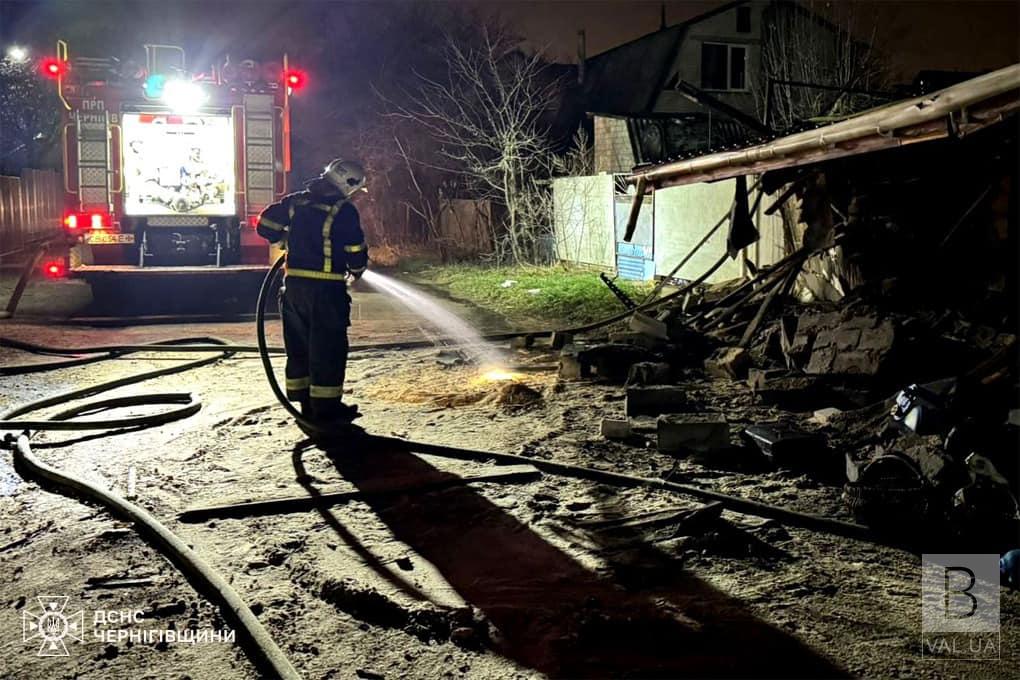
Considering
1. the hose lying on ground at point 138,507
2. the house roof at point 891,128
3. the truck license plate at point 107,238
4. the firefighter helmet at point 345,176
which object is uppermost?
the house roof at point 891,128

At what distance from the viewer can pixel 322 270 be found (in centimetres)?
666

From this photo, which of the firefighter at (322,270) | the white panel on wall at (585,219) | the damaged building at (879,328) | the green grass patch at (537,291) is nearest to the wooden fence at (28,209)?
the green grass patch at (537,291)

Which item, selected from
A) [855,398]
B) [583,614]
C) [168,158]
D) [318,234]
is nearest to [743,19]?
[168,158]

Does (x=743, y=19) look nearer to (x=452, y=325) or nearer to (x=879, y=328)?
(x=452, y=325)

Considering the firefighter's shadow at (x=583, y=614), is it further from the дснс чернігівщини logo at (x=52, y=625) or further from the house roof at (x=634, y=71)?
the house roof at (x=634, y=71)

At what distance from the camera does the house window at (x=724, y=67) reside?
29375 millimetres

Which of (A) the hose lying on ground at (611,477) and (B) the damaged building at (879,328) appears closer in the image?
(A) the hose lying on ground at (611,477)

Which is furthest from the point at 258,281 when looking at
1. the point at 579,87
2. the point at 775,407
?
the point at 579,87

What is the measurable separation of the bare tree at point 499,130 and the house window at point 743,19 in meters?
6.01

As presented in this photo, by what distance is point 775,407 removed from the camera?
24.6 ft

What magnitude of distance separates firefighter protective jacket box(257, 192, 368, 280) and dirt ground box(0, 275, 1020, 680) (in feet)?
3.94

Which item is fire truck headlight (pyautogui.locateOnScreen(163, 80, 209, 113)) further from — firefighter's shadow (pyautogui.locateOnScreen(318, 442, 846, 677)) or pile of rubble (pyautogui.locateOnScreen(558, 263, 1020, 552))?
firefighter's shadow (pyautogui.locateOnScreen(318, 442, 846, 677))

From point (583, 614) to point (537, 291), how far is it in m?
13.1

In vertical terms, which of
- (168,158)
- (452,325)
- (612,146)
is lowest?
(452,325)
